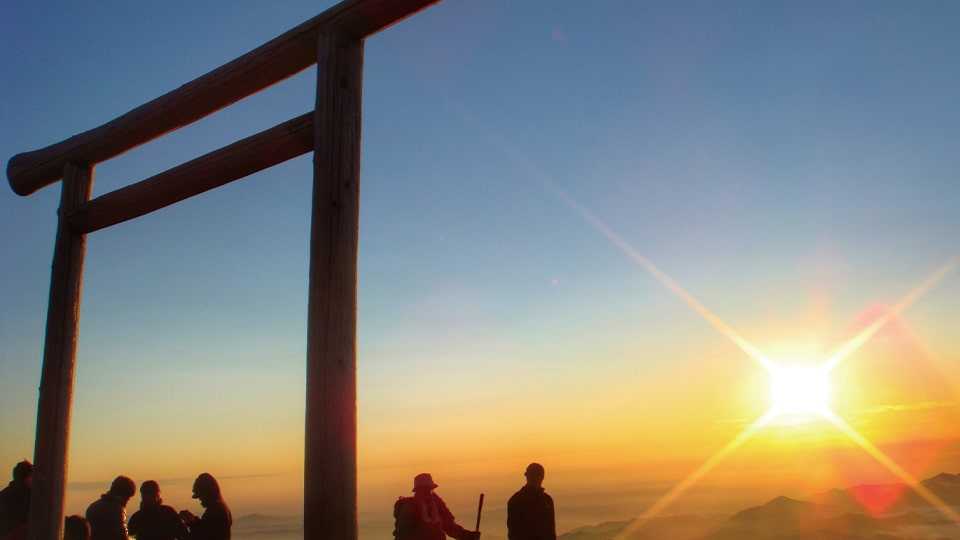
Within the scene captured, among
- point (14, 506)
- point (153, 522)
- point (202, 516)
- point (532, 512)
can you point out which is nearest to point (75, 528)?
point (153, 522)

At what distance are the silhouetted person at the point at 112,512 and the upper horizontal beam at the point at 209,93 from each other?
2782mm

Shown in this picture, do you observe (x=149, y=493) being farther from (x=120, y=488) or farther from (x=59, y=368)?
(x=59, y=368)

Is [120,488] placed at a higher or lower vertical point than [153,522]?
higher

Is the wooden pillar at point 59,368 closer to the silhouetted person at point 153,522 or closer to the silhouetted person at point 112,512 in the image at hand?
the silhouetted person at point 153,522

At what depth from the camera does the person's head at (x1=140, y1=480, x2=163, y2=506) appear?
7.18 metres

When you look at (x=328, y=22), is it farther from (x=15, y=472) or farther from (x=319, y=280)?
(x=15, y=472)

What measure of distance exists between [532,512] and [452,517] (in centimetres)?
93

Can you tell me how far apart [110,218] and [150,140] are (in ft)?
2.11

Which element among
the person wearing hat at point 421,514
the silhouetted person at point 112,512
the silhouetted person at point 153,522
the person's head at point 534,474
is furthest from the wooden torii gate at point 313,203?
the person's head at point 534,474

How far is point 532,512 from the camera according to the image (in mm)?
7520

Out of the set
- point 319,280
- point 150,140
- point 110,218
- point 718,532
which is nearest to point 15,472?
→ point 110,218

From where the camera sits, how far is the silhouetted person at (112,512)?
731 centimetres

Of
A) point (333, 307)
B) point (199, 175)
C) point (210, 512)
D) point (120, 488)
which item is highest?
point (199, 175)

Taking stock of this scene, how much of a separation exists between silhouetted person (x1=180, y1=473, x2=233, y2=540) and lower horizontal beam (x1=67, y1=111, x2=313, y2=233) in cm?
228
